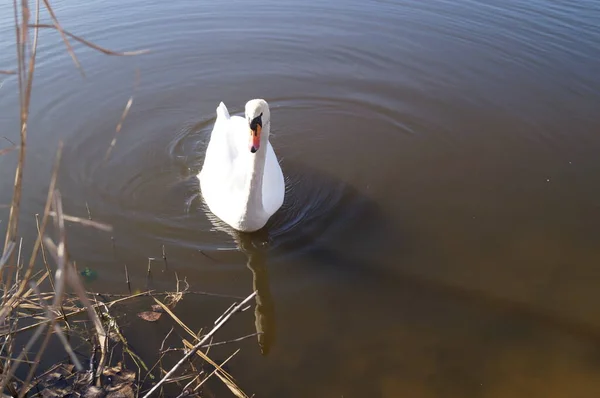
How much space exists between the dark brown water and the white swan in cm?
27

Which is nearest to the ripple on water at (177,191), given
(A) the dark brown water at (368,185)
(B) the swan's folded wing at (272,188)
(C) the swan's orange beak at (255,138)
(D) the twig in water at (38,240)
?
(A) the dark brown water at (368,185)

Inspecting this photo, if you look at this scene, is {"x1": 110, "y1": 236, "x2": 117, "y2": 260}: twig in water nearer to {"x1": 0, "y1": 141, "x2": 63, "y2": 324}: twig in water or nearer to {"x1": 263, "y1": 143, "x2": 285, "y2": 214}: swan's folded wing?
{"x1": 263, "y1": 143, "x2": 285, "y2": 214}: swan's folded wing

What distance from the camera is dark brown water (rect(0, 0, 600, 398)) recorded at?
4789 millimetres

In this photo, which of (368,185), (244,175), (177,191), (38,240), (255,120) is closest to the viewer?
(38,240)

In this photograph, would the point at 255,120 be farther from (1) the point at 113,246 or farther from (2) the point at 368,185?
(2) the point at 368,185

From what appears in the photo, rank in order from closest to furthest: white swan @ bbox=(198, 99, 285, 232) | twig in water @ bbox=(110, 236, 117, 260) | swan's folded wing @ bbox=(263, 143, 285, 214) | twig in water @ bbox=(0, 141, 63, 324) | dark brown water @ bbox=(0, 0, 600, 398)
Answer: twig in water @ bbox=(0, 141, 63, 324) → dark brown water @ bbox=(0, 0, 600, 398) → white swan @ bbox=(198, 99, 285, 232) → twig in water @ bbox=(110, 236, 117, 260) → swan's folded wing @ bbox=(263, 143, 285, 214)

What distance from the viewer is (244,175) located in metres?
5.98

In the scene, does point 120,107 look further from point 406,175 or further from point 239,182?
point 406,175

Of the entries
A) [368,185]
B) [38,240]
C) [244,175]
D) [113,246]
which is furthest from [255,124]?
[38,240]

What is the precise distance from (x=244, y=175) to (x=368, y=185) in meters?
1.80

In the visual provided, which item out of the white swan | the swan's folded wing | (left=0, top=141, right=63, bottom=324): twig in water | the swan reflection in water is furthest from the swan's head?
(left=0, top=141, right=63, bottom=324): twig in water

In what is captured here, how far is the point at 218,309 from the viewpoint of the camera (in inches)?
199

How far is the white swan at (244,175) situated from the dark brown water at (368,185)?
0.88ft

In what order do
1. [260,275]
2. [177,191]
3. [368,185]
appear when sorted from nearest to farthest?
[260,275], [177,191], [368,185]
